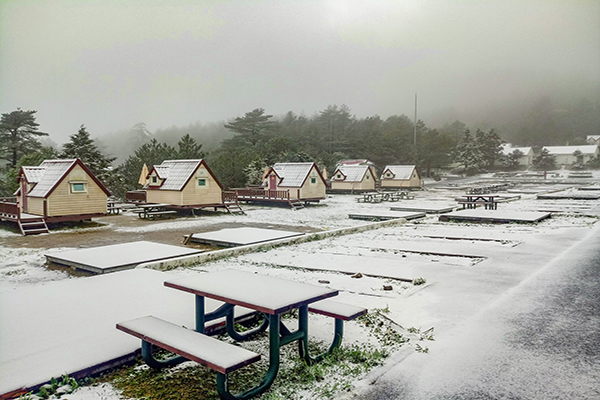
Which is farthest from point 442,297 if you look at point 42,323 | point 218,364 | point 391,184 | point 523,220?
point 391,184

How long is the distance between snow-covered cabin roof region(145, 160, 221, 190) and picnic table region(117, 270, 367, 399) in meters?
19.7

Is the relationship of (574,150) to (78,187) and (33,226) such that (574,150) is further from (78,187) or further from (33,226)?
(33,226)

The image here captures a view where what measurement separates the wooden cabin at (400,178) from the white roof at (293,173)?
2208cm

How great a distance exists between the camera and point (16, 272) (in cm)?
984

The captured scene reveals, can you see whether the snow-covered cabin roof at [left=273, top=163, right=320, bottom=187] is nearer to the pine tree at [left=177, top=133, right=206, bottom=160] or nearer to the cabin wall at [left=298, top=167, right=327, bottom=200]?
the cabin wall at [left=298, top=167, right=327, bottom=200]

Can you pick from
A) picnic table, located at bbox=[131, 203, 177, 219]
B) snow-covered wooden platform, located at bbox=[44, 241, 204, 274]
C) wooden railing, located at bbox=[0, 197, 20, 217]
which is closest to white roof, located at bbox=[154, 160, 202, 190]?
picnic table, located at bbox=[131, 203, 177, 219]

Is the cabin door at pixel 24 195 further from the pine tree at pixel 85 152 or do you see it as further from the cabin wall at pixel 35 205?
the pine tree at pixel 85 152

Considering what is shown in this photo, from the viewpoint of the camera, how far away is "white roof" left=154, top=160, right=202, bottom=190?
78.9ft

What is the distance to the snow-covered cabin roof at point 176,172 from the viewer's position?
24031 millimetres

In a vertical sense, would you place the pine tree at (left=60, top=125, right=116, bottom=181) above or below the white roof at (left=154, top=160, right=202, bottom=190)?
above

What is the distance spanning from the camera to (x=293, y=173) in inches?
A: 1220

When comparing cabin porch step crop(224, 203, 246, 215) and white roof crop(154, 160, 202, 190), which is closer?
white roof crop(154, 160, 202, 190)

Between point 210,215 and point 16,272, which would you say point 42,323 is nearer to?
point 16,272

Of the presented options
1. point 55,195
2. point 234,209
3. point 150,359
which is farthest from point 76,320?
point 234,209
